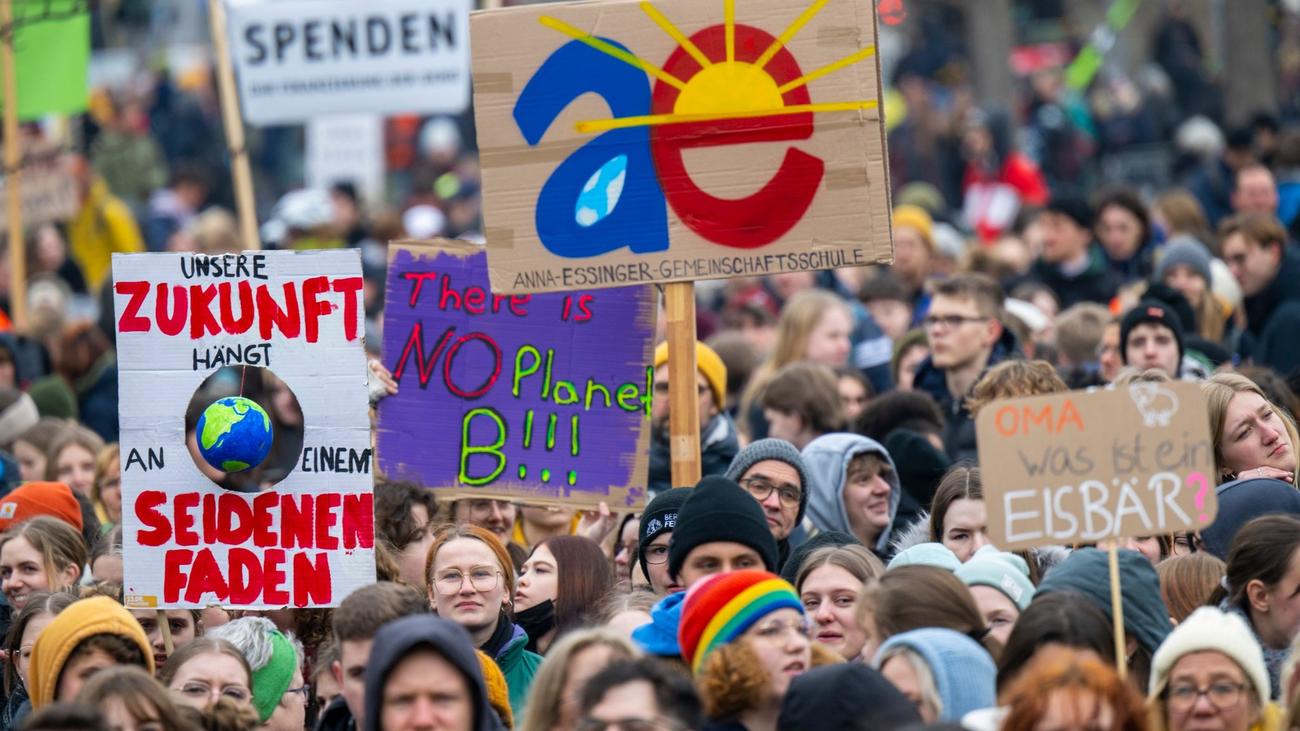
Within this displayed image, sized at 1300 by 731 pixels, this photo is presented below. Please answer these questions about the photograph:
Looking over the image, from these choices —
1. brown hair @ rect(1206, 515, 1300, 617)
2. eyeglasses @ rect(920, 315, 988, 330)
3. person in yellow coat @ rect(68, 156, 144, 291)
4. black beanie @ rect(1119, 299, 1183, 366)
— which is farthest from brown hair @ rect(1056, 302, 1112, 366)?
person in yellow coat @ rect(68, 156, 144, 291)

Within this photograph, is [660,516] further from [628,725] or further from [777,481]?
[628,725]

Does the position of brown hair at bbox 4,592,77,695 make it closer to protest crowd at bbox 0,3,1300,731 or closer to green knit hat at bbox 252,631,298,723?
protest crowd at bbox 0,3,1300,731

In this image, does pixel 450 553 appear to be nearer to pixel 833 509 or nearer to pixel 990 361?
pixel 833 509

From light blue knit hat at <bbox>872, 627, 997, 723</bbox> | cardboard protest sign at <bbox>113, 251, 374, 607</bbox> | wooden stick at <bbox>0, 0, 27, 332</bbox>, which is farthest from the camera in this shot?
wooden stick at <bbox>0, 0, 27, 332</bbox>

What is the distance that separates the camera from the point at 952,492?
24.8 ft

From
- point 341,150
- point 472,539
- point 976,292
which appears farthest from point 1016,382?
point 341,150

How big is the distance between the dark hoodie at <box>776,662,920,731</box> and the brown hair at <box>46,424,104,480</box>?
5.28m

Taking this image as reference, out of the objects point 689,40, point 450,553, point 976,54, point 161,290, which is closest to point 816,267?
point 689,40

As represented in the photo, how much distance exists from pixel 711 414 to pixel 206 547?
2.87m

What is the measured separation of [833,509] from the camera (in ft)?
28.2

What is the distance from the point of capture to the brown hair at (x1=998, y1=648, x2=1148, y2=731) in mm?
4996

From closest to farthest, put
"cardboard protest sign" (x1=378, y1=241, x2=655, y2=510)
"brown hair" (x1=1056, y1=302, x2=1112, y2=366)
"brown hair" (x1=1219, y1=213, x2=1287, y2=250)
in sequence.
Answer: "cardboard protest sign" (x1=378, y1=241, x2=655, y2=510)
"brown hair" (x1=1056, y1=302, x2=1112, y2=366)
"brown hair" (x1=1219, y1=213, x2=1287, y2=250)

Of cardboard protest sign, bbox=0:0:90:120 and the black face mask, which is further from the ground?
cardboard protest sign, bbox=0:0:90:120

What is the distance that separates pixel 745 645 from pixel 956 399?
451 cm
